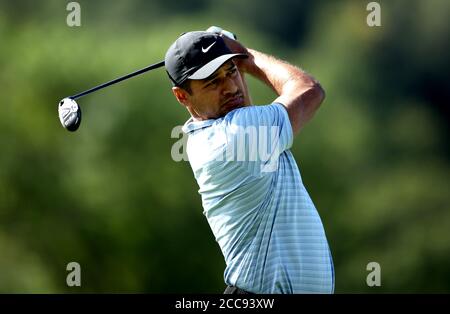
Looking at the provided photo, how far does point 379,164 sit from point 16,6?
3.23 m

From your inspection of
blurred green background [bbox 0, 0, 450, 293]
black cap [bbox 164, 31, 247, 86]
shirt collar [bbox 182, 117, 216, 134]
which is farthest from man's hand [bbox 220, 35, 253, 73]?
blurred green background [bbox 0, 0, 450, 293]

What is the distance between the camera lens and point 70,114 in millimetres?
3217

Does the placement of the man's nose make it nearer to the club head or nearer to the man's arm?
the man's arm

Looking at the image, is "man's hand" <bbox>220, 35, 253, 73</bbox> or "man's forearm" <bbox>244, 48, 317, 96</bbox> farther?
"man's hand" <bbox>220, 35, 253, 73</bbox>

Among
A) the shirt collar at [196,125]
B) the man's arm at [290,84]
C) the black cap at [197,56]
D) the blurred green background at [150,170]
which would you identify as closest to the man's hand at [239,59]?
the man's arm at [290,84]

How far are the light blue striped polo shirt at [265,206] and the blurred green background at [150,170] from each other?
12.8 ft

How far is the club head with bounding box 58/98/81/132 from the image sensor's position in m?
3.18

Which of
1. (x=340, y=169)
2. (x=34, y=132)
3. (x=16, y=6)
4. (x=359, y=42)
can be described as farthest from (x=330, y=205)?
(x=16, y=6)

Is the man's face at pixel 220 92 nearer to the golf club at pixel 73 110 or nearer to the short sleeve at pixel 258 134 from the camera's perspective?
the short sleeve at pixel 258 134

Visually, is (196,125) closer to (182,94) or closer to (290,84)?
(182,94)

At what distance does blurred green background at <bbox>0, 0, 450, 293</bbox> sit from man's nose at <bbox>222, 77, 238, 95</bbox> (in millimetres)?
3926

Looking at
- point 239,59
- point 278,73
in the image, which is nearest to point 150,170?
point 239,59

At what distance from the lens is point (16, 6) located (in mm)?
9320

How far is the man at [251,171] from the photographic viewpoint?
2748 millimetres
